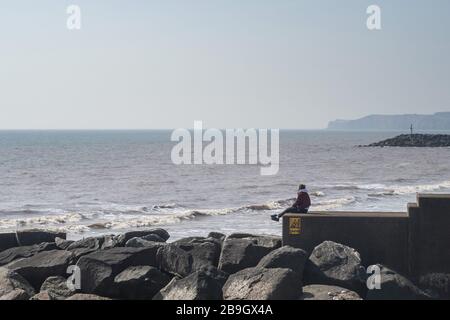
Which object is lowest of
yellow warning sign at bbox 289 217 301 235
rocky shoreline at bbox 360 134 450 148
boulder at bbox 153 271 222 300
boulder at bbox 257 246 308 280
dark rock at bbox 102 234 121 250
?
rocky shoreline at bbox 360 134 450 148

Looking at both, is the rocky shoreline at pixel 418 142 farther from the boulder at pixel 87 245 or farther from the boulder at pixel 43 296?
the boulder at pixel 43 296

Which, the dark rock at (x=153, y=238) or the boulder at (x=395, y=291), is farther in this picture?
the dark rock at (x=153, y=238)

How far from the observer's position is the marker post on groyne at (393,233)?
11914mm

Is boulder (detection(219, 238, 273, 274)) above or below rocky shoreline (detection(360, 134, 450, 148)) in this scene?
above

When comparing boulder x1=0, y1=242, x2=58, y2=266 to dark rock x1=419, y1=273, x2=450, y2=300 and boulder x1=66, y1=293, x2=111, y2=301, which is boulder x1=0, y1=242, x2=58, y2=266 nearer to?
boulder x1=66, y1=293, x2=111, y2=301

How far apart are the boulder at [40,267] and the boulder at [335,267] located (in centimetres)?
443

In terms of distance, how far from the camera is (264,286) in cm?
1069

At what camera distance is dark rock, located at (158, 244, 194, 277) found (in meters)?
12.2

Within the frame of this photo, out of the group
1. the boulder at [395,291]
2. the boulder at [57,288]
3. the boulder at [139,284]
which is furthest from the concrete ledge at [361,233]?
the boulder at [57,288]

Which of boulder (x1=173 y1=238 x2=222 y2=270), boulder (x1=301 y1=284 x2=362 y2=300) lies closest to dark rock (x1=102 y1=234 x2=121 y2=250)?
boulder (x1=173 y1=238 x2=222 y2=270)

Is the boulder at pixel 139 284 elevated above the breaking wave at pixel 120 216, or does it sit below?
above

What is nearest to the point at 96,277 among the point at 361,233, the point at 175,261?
the point at 175,261

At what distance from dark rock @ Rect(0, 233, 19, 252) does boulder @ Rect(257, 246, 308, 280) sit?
602 centimetres
